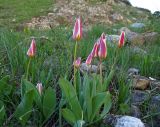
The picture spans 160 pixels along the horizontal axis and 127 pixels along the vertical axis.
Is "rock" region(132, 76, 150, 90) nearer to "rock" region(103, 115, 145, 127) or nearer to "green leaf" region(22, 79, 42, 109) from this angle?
"rock" region(103, 115, 145, 127)

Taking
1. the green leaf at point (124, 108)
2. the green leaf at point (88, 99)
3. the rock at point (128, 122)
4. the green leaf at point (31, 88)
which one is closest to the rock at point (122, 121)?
the rock at point (128, 122)

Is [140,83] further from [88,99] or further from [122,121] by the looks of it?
[88,99]

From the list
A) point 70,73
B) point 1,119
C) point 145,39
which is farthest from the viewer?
point 145,39

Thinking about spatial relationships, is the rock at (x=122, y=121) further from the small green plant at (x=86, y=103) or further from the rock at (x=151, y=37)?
the rock at (x=151, y=37)

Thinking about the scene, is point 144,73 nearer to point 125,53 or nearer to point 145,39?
point 125,53

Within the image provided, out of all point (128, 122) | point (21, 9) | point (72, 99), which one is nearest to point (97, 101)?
point (72, 99)

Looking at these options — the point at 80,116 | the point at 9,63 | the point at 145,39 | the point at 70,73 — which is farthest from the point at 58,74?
the point at 145,39
